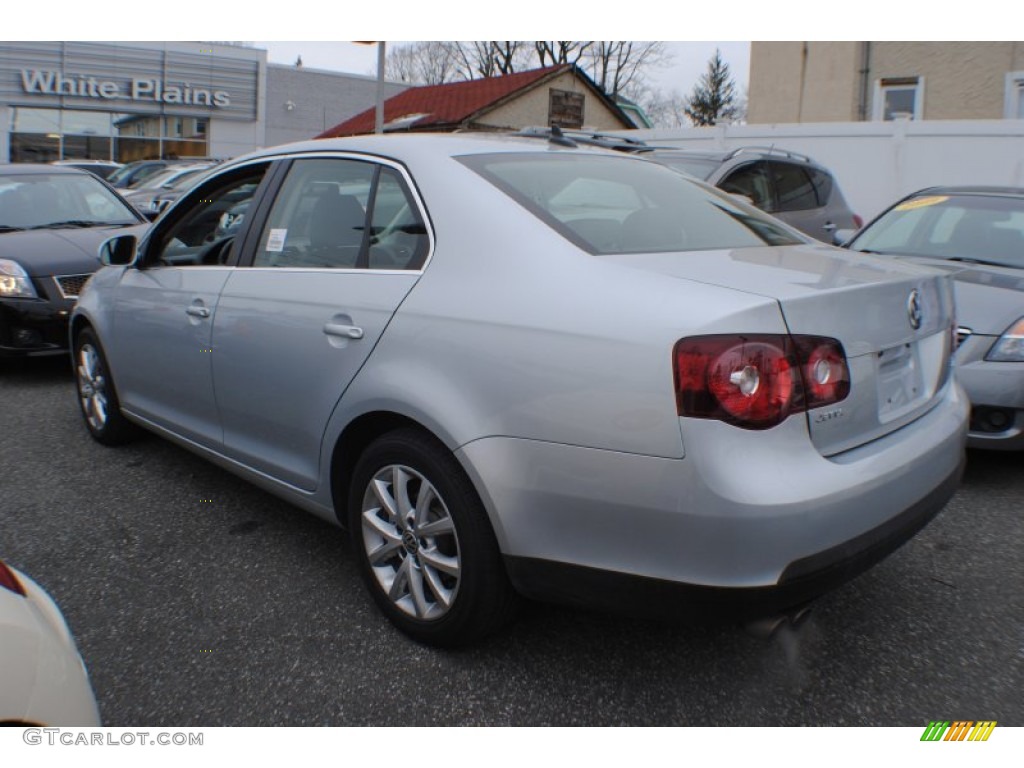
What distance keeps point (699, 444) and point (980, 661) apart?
1.33 meters

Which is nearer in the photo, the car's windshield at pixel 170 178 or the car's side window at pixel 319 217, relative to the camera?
the car's side window at pixel 319 217

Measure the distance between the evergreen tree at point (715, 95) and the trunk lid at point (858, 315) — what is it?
55.7 meters

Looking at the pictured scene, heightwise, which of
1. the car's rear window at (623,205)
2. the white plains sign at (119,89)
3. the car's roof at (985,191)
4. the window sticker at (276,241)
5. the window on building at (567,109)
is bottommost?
the window sticker at (276,241)

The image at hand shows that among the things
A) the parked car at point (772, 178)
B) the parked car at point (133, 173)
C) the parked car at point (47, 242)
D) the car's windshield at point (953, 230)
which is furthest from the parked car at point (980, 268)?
the parked car at point (133, 173)

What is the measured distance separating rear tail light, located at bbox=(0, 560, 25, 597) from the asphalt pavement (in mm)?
782

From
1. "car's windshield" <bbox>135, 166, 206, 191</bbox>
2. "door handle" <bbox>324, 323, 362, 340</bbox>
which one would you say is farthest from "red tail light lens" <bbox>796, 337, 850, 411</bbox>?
"car's windshield" <bbox>135, 166, 206, 191</bbox>

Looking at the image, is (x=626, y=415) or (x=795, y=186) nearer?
(x=626, y=415)

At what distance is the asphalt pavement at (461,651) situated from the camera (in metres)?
2.47

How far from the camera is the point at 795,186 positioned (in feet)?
26.7

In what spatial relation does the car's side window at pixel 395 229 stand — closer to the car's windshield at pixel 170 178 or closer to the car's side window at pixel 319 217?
the car's side window at pixel 319 217
